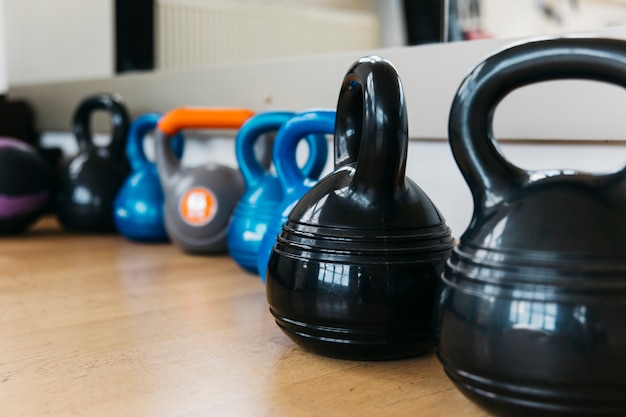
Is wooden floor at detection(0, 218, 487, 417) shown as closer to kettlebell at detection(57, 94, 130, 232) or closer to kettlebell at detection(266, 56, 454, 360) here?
kettlebell at detection(266, 56, 454, 360)

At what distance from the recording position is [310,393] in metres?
0.46

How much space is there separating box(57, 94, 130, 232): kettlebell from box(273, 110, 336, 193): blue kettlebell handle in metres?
0.47

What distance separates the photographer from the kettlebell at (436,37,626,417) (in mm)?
363

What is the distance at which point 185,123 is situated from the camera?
0.96m

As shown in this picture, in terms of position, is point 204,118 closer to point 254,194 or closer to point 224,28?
point 254,194

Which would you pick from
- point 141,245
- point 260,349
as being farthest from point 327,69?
point 260,349

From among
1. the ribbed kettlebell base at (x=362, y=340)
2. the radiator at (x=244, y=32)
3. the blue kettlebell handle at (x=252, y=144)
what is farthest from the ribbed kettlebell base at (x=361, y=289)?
the radiator at (x=244, y=32)

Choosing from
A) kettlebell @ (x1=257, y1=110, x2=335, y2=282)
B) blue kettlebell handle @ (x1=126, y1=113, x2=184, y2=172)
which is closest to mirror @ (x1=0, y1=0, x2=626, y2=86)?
blue kettlebell handle @ (x1=126, y1=113, x2=184, y2=172)

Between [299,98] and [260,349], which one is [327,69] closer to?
[299,98]

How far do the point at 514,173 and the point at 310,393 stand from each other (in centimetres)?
19

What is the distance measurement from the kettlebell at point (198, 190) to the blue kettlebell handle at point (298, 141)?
0.59 ft

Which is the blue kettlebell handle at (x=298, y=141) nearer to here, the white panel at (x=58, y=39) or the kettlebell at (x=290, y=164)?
the kettlebell at (x=290, y=164)

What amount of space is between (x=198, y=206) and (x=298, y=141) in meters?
0.24

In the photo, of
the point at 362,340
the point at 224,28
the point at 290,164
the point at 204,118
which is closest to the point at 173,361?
the point at 362,340
